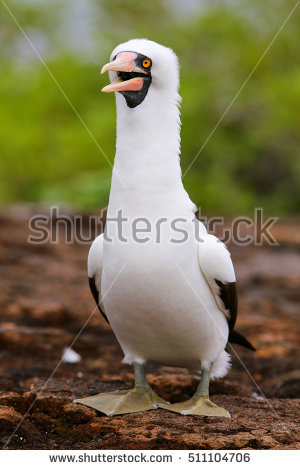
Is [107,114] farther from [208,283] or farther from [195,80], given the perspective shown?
[208,283]

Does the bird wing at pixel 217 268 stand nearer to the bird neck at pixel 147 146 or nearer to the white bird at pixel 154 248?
the white bird at pixel 154 248

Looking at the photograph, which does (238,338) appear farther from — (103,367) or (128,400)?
(103,367)

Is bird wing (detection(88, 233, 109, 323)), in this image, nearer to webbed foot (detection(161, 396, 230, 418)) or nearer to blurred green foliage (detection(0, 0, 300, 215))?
webbed foot (detection(161, 396, 230, 418))

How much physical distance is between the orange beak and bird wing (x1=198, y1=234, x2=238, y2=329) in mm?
1044

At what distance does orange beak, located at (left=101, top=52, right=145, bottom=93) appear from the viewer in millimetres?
3707

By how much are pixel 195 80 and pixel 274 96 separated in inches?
71.9

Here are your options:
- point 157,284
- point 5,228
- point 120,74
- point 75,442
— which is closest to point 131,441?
point 75,442

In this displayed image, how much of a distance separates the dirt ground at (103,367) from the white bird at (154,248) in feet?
0.84

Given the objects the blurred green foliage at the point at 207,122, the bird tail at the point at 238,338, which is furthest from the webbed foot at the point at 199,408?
the blurred green foliage at the point at 207,122

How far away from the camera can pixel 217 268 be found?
393 centimetres

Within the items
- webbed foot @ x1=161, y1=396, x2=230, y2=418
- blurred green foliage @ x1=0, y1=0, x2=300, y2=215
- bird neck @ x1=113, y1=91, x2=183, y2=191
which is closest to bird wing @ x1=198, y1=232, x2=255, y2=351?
bird neck @ x1=113, y1=91, x2=183, y2=191

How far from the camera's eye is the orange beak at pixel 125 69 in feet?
12.2
